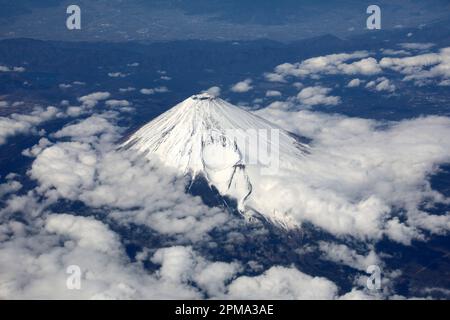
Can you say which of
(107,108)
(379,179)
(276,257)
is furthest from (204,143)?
(107,108)

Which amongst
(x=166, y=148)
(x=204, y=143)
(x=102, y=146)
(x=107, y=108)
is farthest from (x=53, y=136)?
(x=204, y=143)

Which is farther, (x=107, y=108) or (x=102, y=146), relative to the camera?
(x=107, y=108)

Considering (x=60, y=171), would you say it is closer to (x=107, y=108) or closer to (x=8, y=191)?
(x=8, y=191)

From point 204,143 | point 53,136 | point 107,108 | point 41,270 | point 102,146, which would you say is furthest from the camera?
point 107,108

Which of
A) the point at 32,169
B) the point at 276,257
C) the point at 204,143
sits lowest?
the point at 276,257

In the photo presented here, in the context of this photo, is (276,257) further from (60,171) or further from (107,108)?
(107,108)

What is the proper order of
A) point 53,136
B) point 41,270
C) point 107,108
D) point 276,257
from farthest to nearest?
point 107,108 → point 53,136 → point 276,257 → point 41,270

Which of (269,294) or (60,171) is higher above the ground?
(60,171)
